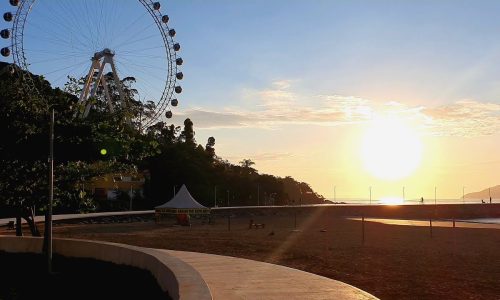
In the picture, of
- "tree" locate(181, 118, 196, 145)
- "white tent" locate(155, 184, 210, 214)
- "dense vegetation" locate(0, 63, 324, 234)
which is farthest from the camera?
"tree" locate(181, 118, 196, 145)

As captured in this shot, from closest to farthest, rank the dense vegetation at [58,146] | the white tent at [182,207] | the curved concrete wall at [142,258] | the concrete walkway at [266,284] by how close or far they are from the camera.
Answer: the curved concrete wall at [142,258]
the concrete walkway at [266,284]
the dense vegetation at [58,146]
the white tent at [182,207]

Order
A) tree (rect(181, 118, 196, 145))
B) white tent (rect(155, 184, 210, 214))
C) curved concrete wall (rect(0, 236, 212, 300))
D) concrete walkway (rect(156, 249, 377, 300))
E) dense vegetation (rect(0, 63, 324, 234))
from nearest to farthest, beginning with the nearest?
curved concrete wall (rect(0, 236, 212, 300)) < concrete walkway (rect(156, 249, 377, 300)) < dense vegetation (rect(0, 63, 324, 234)) < white tent (rect(155, 184, 210, 214)) < tree (rect(181, 118, 196, 145))

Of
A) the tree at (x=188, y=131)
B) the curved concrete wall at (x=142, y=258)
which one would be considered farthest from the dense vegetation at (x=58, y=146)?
the tree at (x=188, y=131)

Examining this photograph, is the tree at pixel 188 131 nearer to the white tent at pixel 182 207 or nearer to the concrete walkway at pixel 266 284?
the white tent at pixel 182 207

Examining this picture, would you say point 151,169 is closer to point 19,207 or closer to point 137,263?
point 19,207

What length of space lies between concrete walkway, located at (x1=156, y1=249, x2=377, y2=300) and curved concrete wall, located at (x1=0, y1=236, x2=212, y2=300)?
2.62ft

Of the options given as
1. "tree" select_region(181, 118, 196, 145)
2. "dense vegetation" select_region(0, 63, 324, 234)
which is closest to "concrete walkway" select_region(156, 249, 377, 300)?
"dense vegetation" select_region(0, 63, 324, 234)

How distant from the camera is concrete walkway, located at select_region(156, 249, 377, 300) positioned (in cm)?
972

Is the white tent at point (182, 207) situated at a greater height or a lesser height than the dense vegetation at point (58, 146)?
lesser

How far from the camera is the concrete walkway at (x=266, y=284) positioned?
31.9ft

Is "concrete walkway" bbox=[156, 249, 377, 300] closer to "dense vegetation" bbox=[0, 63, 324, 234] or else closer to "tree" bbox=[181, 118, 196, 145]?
"dense vegetation" bbox=[0, 63, 324, 234]

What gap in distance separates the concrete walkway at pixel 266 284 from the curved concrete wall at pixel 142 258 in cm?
80

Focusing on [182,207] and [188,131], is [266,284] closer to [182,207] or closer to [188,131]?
[182,207]

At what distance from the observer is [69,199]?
19.9 meters
